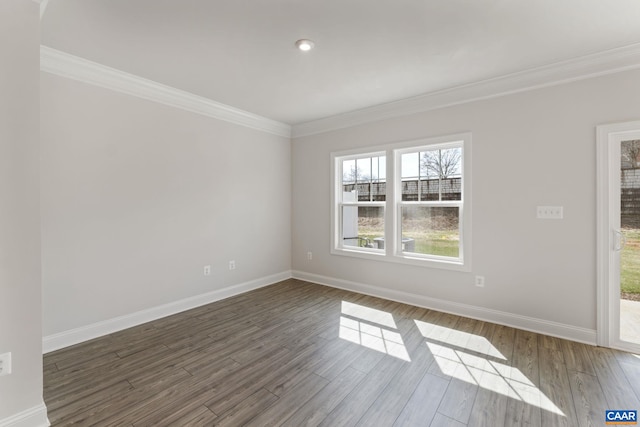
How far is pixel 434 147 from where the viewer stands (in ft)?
12.2

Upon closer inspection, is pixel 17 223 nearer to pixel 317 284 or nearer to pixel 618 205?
pixel 317 284

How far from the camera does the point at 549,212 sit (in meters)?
2.92

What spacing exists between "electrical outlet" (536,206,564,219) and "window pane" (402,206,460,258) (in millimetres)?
817

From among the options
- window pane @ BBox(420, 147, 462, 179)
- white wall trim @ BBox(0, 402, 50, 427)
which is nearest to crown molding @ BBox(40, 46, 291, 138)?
window pane @ BBox(420, 147, 462, 179)

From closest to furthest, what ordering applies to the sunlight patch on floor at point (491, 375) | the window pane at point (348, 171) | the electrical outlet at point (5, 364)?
the electrical outlet at point (5, 364), the sunlight patch on floor at point (491, 375), the window pane at point (348, 171)

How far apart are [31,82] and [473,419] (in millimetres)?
3408

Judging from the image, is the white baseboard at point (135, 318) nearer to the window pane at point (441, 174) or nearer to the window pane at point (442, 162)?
the window pane at point (441, 174)

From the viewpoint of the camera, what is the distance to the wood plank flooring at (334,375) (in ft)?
6.02

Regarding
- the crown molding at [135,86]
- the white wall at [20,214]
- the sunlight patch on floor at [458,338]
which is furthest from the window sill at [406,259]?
the white wall at [20,214]

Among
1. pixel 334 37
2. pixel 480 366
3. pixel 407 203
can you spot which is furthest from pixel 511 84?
pixel 480 366

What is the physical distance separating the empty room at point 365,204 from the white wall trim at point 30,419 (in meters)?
0.01

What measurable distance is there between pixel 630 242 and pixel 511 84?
1.88 m

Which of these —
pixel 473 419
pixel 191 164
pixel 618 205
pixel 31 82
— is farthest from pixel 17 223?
pixel 618 205

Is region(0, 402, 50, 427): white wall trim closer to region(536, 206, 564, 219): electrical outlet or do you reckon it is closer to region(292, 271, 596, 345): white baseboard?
region(292, 271, 596, 345): white baseboard
